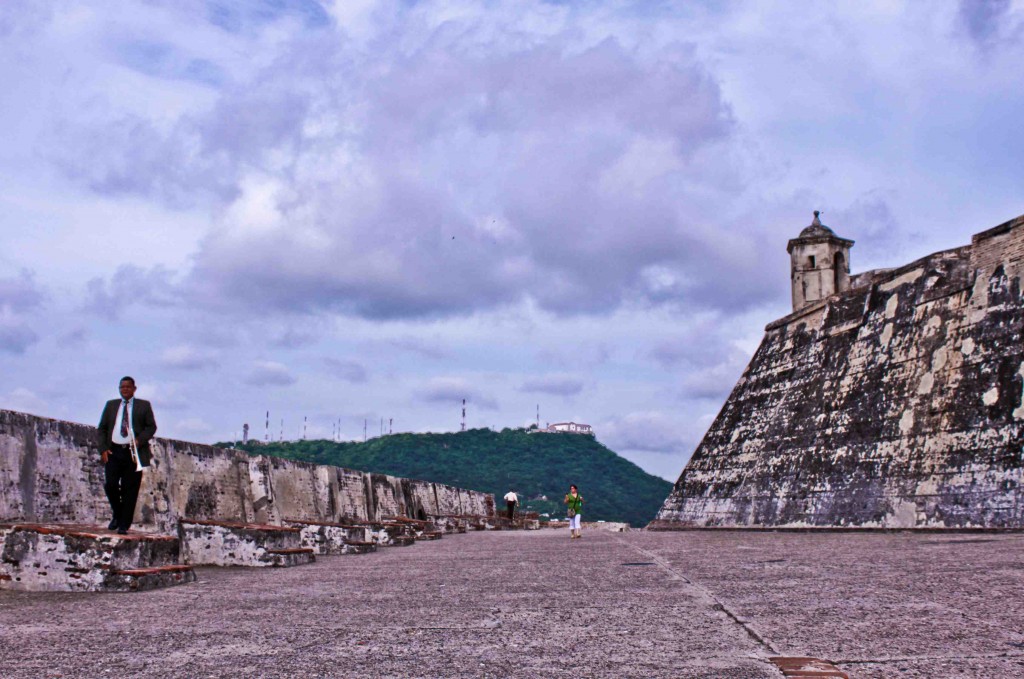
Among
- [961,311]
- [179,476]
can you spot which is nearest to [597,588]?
[179,476]

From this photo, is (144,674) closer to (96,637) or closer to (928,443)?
(96,637)

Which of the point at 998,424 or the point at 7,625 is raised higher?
the point at 998,424

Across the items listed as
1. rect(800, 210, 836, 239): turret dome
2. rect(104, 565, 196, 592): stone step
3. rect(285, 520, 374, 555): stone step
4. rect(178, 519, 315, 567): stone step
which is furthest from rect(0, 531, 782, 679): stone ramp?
rect(800, 210, 836, 239): turret dome

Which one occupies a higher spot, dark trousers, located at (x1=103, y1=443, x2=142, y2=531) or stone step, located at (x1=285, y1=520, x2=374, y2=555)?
dark trousers, located at (x1=103, y1=443, x2=142, y2=531)

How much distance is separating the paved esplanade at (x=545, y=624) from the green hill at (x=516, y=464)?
270ft

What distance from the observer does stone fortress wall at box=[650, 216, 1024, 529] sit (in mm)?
14562

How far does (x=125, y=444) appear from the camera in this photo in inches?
289

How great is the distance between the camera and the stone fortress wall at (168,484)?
22.9 feet

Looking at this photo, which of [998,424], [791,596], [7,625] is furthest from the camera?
[998,424]

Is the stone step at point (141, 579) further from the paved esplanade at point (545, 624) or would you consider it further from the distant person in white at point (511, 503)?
the distant person in white at point (511, 503)

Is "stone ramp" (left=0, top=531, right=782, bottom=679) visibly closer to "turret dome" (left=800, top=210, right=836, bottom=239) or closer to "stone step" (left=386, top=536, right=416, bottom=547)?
"stone step" (left=386, top=536, right=416, bottom=547)

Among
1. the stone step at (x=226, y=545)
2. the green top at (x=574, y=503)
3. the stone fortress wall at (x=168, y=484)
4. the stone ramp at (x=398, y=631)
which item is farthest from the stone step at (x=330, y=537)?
the green top at (x=574, y=503)

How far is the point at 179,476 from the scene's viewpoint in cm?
924

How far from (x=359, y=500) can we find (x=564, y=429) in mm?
117642
